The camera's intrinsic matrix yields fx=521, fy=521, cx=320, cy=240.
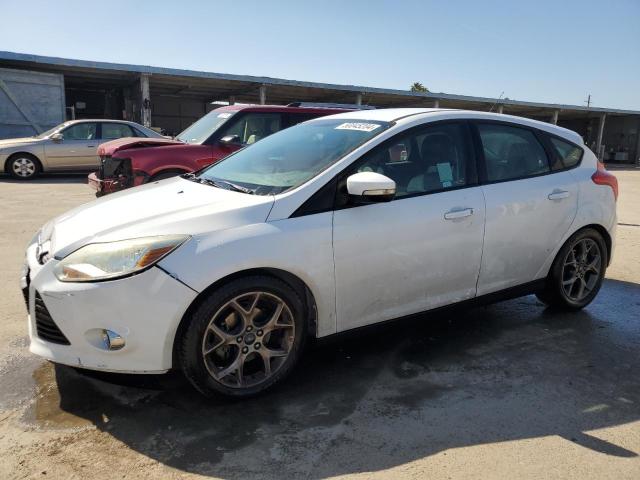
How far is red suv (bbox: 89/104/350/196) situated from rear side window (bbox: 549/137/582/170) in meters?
4.36

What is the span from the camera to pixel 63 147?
1352 cm

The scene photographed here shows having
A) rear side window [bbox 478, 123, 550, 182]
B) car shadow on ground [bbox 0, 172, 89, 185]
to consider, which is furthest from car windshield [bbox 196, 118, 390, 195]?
car shadow on ground [bbox 0, 172, 89, 185]

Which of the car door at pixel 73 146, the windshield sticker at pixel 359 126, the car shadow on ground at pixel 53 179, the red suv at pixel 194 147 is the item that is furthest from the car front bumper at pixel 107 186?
the car door at pixel 73 146

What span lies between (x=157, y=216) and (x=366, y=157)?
130 cm

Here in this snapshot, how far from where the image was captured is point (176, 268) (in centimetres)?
259

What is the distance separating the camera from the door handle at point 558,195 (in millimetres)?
3961

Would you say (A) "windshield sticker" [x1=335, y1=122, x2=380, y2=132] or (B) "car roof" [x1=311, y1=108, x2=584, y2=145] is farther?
(B) "car roof" [x1=311, y1=108, x2=584, y2=145]

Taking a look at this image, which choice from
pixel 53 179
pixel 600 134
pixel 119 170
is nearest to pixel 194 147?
pixel 119 170

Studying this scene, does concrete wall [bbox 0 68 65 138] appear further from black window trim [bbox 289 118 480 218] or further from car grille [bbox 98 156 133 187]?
black window trim [bbox 289 118 480 218]

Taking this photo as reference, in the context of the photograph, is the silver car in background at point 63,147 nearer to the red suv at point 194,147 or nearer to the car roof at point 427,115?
the red suv at point 194,147

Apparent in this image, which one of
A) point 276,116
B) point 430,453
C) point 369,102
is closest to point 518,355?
point 430,453

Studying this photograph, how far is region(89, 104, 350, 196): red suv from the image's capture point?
7.18 metres

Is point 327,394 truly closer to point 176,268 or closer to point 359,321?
point 359,321

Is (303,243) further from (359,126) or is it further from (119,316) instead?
(359,126)
